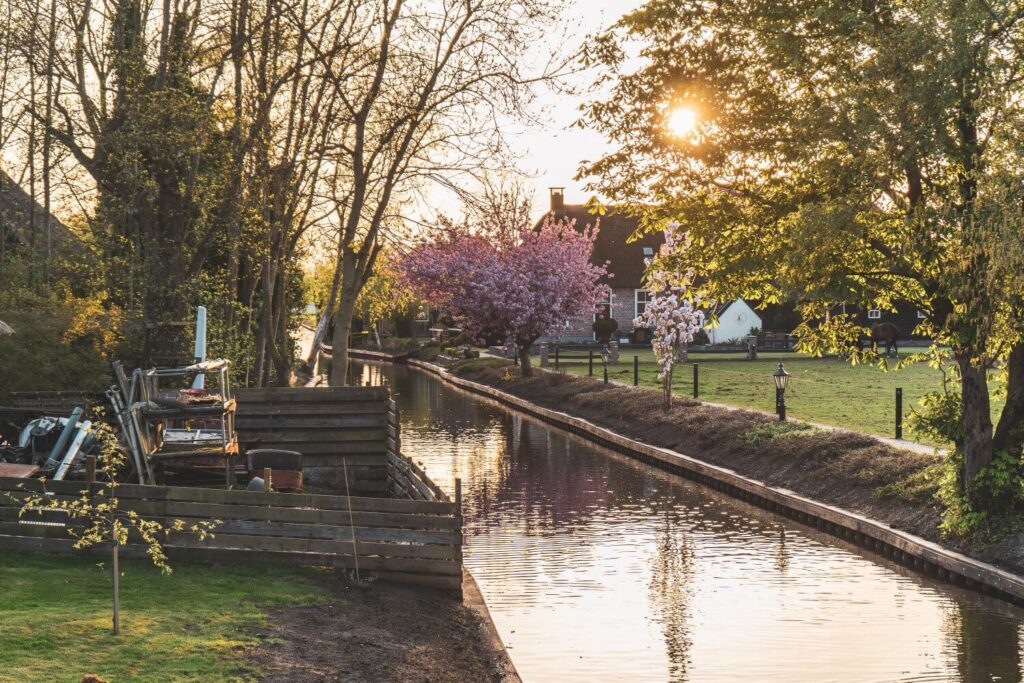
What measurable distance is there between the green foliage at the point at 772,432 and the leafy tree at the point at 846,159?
6.34 metres

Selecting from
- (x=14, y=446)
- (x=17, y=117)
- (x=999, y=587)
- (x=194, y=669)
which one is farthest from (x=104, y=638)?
(x=17, y=117)

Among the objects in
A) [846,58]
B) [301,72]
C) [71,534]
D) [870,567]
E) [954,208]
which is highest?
[301,72]

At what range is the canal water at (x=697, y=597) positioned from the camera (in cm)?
1261

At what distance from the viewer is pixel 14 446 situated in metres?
17.9

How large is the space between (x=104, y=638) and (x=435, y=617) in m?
3.51

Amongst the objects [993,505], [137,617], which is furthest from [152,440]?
[993,505]

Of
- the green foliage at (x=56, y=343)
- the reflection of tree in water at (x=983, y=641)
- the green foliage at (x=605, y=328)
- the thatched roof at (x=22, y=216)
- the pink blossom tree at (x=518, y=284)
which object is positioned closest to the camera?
the reflection of tree in water at (x=983, y=641)

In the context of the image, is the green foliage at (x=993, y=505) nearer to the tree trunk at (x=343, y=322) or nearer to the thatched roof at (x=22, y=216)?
the tree trunk at (x=343, y=322)

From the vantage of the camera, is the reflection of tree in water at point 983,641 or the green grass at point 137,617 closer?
the green grass at point 137,617

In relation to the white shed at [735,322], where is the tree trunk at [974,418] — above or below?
below

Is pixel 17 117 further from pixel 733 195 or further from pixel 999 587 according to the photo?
pixel 999 587

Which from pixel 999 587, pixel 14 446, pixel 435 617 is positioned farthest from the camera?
pixel 14 446

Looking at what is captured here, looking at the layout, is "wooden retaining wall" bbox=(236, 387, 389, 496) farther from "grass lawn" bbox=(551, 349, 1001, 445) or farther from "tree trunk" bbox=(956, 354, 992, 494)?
"tree trunk" bbox=(956, 354, 992, 494)

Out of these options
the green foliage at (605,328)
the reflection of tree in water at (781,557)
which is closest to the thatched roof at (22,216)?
the reflection of tree in water at (781,557)
